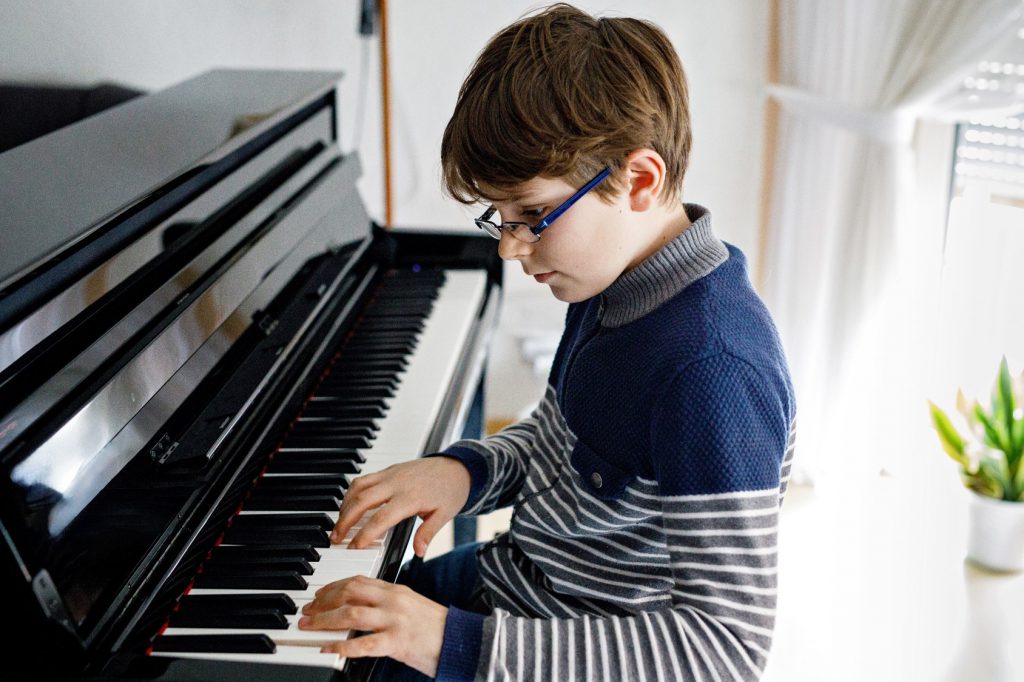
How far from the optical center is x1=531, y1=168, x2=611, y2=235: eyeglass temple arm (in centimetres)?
100

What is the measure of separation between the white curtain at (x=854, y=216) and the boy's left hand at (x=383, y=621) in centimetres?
221

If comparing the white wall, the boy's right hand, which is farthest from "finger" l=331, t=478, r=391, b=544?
the white wall

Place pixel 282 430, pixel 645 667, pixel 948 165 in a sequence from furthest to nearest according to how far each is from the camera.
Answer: pixel 948 165 → pixel 282 430 → pixel 645 667

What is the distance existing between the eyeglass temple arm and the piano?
0.41 m

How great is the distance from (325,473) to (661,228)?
1.71 feet

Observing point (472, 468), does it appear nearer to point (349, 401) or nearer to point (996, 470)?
point (349, 401)

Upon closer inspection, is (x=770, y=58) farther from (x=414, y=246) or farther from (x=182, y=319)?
(x=182, y=319)

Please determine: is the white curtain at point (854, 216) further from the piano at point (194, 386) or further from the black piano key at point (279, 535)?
the black piano key at point (279, 535)

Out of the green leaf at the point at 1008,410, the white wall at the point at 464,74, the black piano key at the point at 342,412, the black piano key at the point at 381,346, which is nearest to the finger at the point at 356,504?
the black piano key at the point at 342,412

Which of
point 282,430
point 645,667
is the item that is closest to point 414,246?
point 282,430

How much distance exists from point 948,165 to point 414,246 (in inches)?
64.5

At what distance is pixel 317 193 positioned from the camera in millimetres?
1711

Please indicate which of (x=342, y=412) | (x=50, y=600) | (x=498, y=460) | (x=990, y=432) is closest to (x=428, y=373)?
(x=342, y=412)

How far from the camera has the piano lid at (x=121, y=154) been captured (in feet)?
3.34
